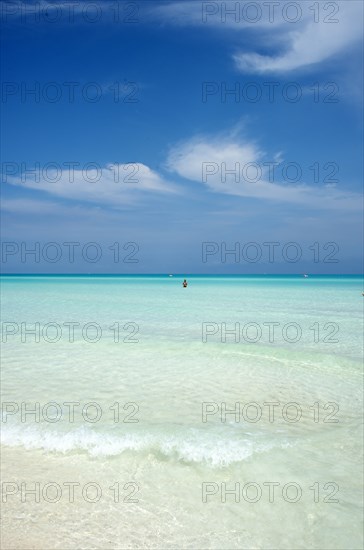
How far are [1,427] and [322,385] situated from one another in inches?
319

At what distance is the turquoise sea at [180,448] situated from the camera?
464cm

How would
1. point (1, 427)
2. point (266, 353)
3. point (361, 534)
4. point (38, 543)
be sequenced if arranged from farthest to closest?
point (266, 353)
point (1, 427)
point (361, 534)
point (38, 543)

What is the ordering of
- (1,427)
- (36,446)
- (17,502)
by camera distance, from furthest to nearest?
(1,427) < (36,446) < (17,502)

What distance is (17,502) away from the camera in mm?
5000

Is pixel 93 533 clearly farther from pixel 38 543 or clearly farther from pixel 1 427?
pixel 1 427

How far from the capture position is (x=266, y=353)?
47.9 ft

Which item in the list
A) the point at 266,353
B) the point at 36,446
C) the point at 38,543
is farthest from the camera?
the point at 266,353

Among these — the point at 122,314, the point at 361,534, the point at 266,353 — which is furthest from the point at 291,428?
the point at 122,314

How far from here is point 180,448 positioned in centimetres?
670

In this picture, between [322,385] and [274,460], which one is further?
[322,385]

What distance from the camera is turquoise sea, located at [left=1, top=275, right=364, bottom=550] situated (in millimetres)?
4637

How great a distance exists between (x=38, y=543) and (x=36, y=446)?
8.89 ft

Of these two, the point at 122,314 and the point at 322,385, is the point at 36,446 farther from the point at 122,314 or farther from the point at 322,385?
the point at 122,314

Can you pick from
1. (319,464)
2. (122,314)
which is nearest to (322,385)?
(319,464)
